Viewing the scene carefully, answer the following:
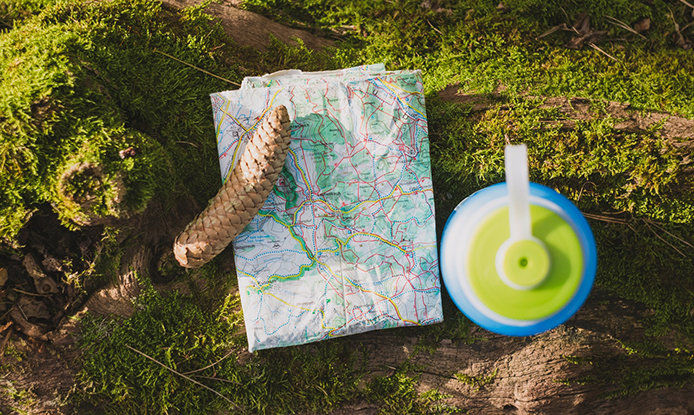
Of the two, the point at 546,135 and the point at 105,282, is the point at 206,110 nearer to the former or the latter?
the point at 105,282

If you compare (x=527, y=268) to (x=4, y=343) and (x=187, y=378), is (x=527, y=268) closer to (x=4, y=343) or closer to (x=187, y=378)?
(x=187, y=378)

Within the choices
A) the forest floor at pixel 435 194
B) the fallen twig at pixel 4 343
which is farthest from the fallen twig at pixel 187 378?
the fallen twig at pixel 4 343

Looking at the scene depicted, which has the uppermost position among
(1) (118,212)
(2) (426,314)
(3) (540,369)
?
(1) (118,212)

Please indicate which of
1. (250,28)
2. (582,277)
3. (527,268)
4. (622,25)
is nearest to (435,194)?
(527,268)

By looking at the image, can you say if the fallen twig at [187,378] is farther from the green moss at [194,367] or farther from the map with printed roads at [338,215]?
the map with printed roads at [338,215]

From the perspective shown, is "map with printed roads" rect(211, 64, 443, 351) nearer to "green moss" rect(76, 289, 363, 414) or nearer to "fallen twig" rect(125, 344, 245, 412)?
Answer: "green moss" rect(76, 289, 363, 414)

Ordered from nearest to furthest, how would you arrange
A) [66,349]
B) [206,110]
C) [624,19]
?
[66,349]
[206,110]
[624,19]

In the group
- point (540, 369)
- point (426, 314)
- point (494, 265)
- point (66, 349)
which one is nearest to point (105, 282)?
point (66, 349)
